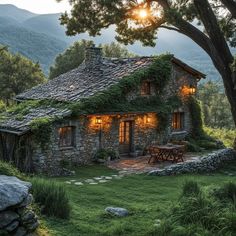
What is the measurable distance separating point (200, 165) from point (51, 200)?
34.4ft

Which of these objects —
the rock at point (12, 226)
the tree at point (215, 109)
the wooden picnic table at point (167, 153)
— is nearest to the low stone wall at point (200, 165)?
the wooden picnic table at point (167, 153)

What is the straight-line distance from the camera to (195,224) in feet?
26.4

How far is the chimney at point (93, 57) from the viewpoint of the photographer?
24.9 metres

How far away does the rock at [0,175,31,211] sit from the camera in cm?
666

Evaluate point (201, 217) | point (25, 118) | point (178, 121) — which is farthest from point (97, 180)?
point (178, 121)

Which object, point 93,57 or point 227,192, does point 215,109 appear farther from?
point 227,192

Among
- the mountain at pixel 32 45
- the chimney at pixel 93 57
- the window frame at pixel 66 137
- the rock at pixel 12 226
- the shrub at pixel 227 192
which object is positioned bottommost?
the rock at pixel 12 226

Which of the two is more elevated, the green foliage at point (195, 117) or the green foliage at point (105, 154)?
the green foliage at point (195, 117)

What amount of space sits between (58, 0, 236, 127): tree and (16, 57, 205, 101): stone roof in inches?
286

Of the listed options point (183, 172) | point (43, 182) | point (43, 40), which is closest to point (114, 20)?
point (43, 182)

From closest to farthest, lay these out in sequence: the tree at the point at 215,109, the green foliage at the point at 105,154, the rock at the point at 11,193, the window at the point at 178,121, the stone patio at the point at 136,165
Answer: the rock at the point at 11,193
the stone patio at the point at 136,165
the green foliage at the point at 105,154
the window at the point at 178,121
the tree at the point at 215,109

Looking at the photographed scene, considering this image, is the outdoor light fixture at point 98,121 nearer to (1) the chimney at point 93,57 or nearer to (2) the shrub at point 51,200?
(1) the chimney at point 93,57

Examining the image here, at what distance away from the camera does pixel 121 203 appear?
11.2 m

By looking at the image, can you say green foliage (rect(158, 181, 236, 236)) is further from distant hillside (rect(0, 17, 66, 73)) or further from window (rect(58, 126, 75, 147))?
distant hillside (rect(0, 17, 66, 73))
